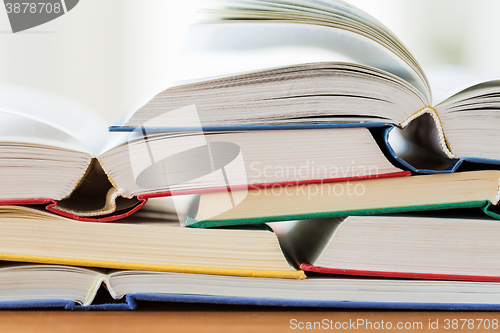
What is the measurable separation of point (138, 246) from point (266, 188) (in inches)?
6.8

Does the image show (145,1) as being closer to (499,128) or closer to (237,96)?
(237,96)

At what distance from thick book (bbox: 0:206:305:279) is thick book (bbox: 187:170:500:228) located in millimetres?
21

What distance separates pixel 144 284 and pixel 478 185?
450 millimetres

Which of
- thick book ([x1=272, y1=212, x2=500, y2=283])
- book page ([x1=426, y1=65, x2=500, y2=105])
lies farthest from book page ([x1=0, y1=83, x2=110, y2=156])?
book page ([x1=426, y1=65, x2=500, y2=105])

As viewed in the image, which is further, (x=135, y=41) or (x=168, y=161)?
(x=135, y=41)

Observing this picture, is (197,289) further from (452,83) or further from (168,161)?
(452,83)

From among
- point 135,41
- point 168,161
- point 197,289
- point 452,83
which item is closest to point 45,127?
point 168,161

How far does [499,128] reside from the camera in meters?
0.42

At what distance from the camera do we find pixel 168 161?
1.28 feet

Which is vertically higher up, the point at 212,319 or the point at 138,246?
the point at 138,246

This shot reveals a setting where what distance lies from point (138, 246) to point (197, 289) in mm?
90

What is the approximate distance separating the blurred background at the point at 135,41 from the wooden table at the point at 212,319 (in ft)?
2.43

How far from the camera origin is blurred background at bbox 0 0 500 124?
993 millimetres

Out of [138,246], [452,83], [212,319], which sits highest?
[452,83]
